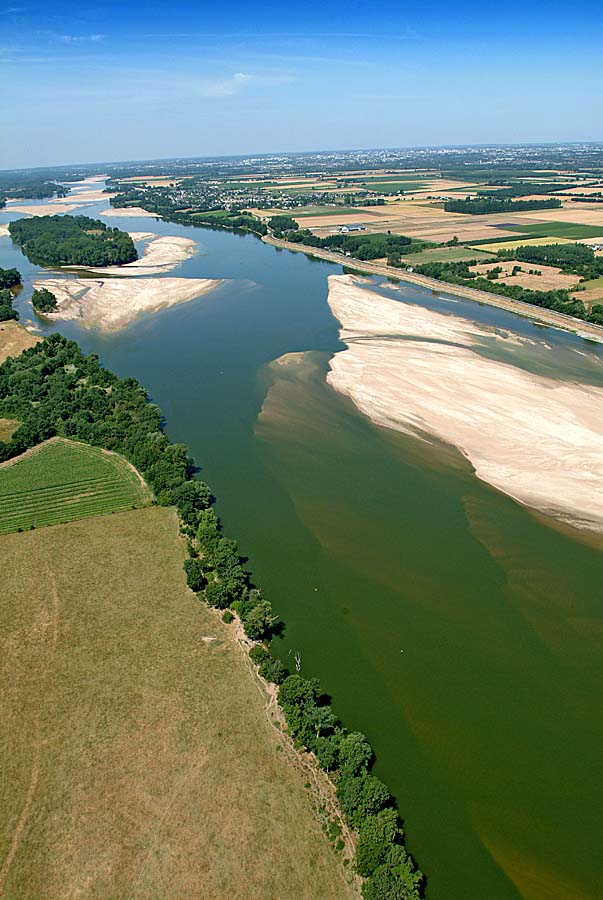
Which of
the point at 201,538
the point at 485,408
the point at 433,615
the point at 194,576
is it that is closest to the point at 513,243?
the point at 485,408

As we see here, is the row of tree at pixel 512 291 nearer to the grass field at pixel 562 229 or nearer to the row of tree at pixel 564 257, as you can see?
the row of tree at pixel 564 257

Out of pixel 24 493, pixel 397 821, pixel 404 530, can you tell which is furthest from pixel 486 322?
pixel 397 821

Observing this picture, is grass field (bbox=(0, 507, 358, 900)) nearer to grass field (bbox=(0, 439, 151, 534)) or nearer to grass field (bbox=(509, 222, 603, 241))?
grass field (bbox=(0, 439, 151, 534))

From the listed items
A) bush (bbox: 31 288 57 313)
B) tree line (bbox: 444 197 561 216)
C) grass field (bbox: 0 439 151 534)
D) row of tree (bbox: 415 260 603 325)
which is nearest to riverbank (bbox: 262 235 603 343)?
row of tree (bbox: 415 260 603 325)

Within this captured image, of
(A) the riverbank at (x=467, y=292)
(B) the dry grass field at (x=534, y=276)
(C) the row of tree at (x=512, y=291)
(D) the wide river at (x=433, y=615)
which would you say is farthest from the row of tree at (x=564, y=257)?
(D) the wide river at (x=433, y=615)

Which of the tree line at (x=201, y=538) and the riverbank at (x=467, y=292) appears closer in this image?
the tree line at (x=201, y=538)

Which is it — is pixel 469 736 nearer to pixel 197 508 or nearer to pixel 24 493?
pixel 197 508
